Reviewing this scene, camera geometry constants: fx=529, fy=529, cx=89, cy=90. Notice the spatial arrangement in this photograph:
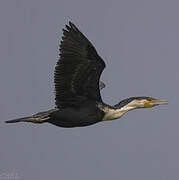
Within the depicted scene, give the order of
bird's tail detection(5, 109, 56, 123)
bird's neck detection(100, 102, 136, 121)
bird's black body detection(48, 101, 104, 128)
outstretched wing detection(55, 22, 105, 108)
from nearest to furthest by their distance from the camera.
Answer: outstretched wing detection(55, 22, 105, 108)
bird's tail detection(5, 109, 56, 123)
bird's black body detection(48, 101, 104, 128)
bird's neck detection(100, 102, 136, 121)

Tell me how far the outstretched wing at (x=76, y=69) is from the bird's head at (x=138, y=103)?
0.74 meters

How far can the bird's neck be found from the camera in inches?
394

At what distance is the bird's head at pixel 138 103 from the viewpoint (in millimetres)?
10346

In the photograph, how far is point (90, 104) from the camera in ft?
32.4

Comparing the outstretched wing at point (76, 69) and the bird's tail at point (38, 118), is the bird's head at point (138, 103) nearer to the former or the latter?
the outstretched wing at point (76, 69)

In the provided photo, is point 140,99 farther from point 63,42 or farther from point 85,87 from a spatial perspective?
point 63,42

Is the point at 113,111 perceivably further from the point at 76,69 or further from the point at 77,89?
the point at 76,69

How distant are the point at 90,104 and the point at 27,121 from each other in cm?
121

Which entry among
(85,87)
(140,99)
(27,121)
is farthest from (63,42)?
(140,99)

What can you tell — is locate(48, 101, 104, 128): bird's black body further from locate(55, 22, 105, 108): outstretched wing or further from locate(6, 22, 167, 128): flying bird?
locate(55, 22, 105, 108): outstretched wing

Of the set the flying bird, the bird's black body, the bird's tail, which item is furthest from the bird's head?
the bird's tail

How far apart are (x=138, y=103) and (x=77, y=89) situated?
151 cm

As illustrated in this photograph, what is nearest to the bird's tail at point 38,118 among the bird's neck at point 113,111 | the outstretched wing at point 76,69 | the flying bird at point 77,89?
the flying bird at point 77,89

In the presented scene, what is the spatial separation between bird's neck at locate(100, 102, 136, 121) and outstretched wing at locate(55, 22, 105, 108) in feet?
1.09
